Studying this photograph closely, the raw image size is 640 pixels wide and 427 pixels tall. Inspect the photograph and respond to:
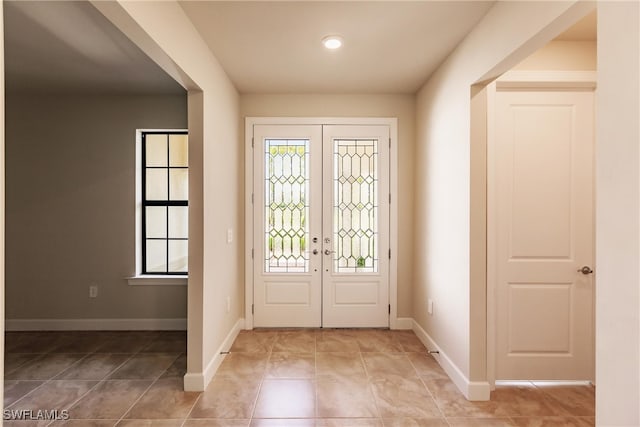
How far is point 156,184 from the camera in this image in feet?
12.7

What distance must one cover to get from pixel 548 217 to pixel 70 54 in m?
3.87

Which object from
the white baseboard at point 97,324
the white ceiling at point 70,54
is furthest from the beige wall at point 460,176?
the white baseboard at point 97,324

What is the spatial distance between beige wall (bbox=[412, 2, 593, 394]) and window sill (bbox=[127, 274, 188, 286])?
2580mm

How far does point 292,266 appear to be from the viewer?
3.78 m

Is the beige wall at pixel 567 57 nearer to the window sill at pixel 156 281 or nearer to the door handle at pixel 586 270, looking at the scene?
the door handle at pixel 586 270

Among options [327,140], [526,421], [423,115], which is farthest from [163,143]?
[526,421]

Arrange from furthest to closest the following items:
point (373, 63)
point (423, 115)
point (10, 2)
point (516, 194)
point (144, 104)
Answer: point (144, 104) → point (423, 115) → point (373, 63) → point (516, 194) → point (10, 2)

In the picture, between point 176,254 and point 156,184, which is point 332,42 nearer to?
point 156,184

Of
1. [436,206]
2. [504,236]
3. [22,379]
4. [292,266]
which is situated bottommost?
[22,379]

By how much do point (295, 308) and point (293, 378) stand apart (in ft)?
3.81

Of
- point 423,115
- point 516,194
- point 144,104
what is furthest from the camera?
point 144,104

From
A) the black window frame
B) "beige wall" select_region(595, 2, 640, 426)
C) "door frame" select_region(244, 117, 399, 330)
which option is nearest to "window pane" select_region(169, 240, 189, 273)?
the black window frame

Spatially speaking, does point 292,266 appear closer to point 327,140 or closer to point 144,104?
point 327,140

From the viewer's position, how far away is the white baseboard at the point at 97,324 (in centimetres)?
375
